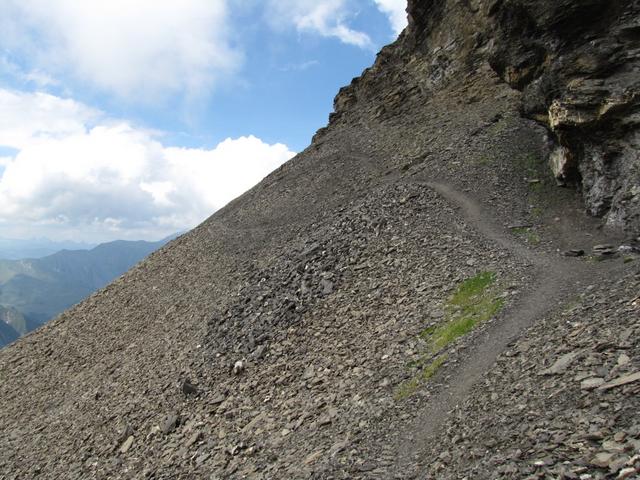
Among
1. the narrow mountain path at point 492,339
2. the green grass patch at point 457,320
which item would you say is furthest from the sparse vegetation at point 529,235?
the green grass patch at point 457,320

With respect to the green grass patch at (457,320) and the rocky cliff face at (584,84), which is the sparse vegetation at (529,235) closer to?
the rocky cliff face at (584,84)

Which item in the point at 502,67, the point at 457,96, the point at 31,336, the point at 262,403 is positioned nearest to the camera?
the point at 262,403

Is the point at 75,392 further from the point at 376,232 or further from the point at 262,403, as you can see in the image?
the point at 376,232

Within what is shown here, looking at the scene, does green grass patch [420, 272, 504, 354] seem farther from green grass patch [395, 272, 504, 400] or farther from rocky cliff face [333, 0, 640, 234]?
rocky cliff face [333, 0, 640, 234]

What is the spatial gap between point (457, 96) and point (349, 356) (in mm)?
41054

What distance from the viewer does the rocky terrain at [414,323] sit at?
41.4ft

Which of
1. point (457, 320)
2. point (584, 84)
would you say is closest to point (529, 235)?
point (584, 84)

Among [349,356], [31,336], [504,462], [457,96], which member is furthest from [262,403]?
[457,96]

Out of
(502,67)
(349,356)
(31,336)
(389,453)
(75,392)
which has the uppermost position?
(502,67)

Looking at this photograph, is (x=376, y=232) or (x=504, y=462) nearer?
(x=504, y=462)

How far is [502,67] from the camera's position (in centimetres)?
3431

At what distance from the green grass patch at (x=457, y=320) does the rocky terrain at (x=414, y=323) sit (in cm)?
11

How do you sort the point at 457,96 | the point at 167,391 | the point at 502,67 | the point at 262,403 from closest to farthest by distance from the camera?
1. the point at 262,403
2. the point at 167,391
3. the point at 502,67
4. the point at 457,96

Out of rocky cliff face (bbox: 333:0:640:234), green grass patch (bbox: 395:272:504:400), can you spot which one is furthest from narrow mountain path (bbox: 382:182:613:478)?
rocky cliff face (bbox: 333:0:640:234)
